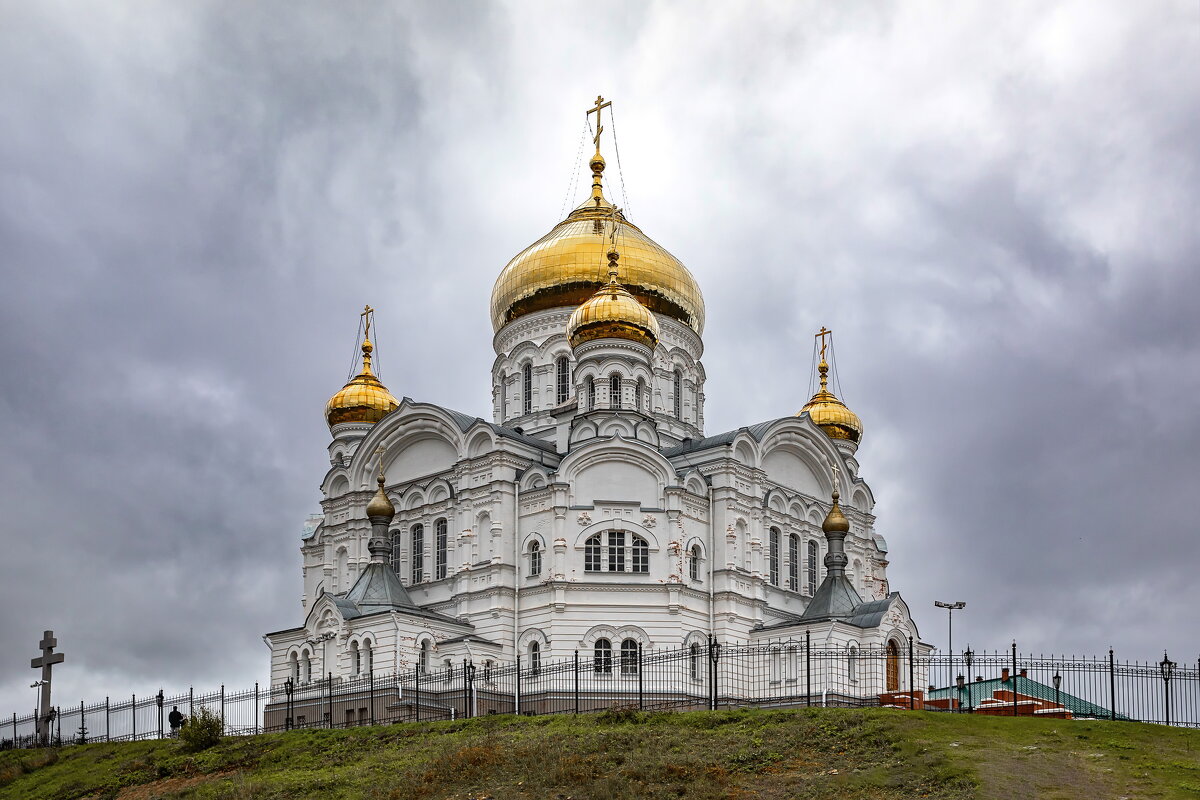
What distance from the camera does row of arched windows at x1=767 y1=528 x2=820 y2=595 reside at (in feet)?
121

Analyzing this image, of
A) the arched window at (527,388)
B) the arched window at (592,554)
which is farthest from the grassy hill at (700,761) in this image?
the arched window at (527,388)

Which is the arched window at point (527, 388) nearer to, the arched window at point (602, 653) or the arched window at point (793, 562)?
the arched window at point (793, 562)

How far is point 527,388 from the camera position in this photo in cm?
Answer: 4147

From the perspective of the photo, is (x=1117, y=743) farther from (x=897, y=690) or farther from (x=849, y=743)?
(x=897, y=690)

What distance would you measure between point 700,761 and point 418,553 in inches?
719

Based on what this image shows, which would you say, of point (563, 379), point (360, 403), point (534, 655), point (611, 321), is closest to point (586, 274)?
point (563, 379)

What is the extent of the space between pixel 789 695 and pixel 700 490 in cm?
Result: 575

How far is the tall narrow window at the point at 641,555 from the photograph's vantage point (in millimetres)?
33531

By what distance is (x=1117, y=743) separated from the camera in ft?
65.0

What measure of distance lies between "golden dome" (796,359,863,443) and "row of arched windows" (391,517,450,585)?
529 inches

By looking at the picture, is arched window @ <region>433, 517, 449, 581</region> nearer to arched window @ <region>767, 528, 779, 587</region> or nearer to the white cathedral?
the white cathedral

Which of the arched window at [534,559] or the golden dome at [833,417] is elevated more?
the golden dome at [833,417]

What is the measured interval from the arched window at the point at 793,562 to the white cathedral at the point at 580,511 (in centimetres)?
7

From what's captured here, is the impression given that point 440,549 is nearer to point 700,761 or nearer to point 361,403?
point 361,403
